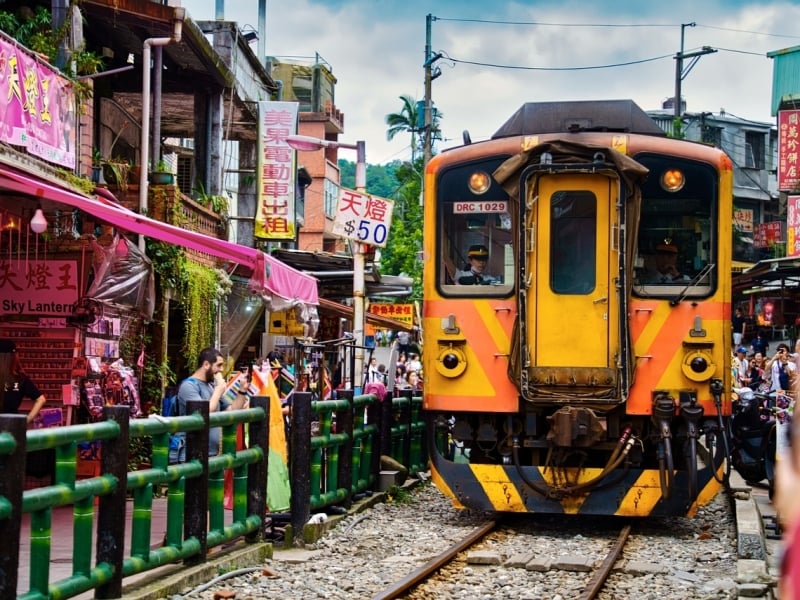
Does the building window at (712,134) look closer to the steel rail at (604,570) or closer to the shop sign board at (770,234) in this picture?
the shop sign board at (770,234)

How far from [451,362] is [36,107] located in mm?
4239

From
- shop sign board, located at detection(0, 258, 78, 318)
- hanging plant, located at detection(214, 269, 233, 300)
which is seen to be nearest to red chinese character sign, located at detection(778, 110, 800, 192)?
hanging plant, located at detection(214, 269, 233, 300)

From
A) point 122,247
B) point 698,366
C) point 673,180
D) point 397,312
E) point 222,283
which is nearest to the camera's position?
point 698,366

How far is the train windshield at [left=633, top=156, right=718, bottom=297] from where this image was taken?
34.1 feet

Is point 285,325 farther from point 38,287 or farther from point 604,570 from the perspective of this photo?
point 604,570

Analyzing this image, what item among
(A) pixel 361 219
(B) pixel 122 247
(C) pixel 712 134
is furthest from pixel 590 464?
(C) pixel 712 134

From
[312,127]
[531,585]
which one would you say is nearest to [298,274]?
[531,585]

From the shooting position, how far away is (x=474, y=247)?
10891 millimetres

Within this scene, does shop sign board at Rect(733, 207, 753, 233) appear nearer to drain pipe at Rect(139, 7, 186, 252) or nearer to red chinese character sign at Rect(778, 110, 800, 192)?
red chinese character sign at Rect(778, 110, 800, 192)

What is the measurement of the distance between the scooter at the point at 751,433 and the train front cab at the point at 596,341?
215 cm

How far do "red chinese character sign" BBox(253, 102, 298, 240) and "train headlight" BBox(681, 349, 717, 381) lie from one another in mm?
10060

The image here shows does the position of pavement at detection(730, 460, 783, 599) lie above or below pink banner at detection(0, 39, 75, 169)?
below

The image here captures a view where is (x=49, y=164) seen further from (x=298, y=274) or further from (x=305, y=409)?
(x=305, y=409)

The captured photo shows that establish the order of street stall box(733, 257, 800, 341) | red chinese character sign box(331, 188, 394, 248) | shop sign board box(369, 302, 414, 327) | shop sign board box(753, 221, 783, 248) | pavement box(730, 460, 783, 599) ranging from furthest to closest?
shop sign board box(753, 221, 783, 248), shop sign board box(369, 302, 414, 327), street stall box(733, 257, 800, 341), red chinese character sign box(331, 188, 394, 248), pavement box(730, 460, 783, 599)
